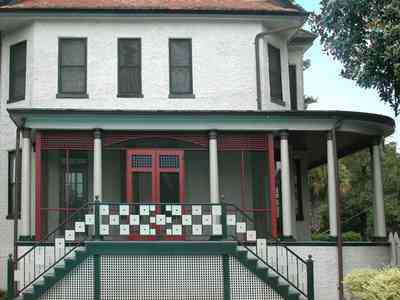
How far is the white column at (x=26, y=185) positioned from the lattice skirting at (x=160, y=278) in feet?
10.6

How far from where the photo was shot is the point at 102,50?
79.1 feet

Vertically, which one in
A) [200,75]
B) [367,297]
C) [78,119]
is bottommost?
[367,297]

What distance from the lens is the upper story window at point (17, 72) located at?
79.8ft

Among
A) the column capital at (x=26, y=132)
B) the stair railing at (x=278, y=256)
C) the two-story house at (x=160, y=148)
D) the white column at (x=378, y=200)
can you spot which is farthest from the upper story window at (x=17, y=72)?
the white column at (x=378, y=200)

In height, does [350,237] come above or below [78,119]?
below

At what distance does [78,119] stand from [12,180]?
4.61 m

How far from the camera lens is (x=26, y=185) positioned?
2070cm

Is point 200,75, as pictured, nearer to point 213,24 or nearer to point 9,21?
point 213,24

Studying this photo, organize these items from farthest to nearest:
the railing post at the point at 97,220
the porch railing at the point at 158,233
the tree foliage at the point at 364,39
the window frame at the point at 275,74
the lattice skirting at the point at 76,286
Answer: the window frame at the point at 275,74, the porch railing at the point at 158,233, the railing post at the point at 97,220, the lattice skirting at the point at 76,286, the tree foliage at the point at 364,39

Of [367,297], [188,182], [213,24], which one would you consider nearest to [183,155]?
[188,182]

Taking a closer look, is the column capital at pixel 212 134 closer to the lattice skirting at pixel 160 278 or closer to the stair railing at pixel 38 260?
the lattice skirting at pixel 160 278

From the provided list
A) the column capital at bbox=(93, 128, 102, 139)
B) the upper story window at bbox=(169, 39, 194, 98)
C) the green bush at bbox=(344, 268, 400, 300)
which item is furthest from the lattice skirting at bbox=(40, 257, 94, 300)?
the upper story window at bbox=(169, 39, 194, 98)

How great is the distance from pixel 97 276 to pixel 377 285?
695 centimetres

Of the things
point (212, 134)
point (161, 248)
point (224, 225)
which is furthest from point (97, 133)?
point (224, 225)
